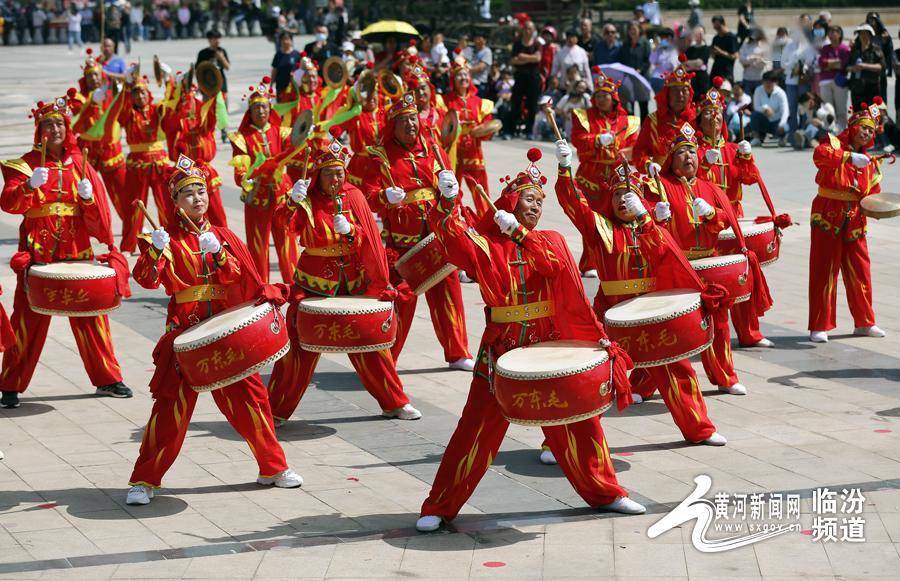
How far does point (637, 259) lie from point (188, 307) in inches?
101

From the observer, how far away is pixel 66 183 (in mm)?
9703

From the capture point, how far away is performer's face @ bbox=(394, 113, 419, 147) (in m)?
10.5

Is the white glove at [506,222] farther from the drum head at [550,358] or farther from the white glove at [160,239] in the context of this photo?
the white glove at [160,239]

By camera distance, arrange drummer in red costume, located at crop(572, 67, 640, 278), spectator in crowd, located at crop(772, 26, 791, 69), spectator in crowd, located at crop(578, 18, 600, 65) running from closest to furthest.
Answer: drummer in red costume, located at crop(572, 67, 640, 278), spectator in crowd, located at crop(772, 26, 791, 69), spectator in crowd, located at crop(578, 18, 600, 65)

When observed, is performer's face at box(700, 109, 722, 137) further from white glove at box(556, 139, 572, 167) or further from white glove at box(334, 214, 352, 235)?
white glove at box(334, 214, 352, 235)

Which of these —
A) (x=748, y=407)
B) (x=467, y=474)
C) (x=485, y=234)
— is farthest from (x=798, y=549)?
(x=748, y=407)

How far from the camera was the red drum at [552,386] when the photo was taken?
683cm

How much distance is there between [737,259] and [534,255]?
2.89 meters

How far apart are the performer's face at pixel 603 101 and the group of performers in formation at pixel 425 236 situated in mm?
28

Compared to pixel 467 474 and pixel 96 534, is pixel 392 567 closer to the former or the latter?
pixel 467 474

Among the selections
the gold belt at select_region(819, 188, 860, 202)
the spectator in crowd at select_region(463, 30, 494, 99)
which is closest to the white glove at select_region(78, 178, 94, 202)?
the gold belt at select_region(819, 188, 860, 202)

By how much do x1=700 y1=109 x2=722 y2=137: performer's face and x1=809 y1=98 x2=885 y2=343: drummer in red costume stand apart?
0.88 metres

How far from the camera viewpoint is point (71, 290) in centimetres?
938

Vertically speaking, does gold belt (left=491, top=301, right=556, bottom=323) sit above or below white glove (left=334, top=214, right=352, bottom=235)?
below
